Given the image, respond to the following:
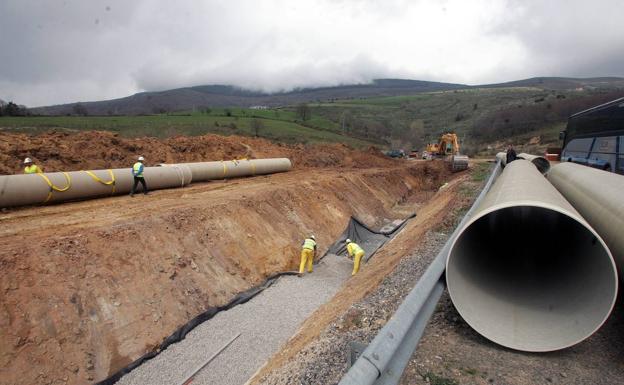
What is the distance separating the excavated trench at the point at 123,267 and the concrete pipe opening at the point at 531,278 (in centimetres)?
706

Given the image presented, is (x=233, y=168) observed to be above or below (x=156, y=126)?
above

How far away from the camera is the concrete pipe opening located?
130 inches

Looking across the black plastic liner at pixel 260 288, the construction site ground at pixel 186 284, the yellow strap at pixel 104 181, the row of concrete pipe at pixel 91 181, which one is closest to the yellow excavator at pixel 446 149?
the black plastic liner at pixel 260 288

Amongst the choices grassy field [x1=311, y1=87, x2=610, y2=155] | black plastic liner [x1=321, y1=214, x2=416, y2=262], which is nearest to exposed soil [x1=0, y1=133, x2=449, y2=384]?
black plastic liner [x1=321, y1=214, x2=416, y2=262]

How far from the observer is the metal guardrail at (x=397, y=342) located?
7.06 ft

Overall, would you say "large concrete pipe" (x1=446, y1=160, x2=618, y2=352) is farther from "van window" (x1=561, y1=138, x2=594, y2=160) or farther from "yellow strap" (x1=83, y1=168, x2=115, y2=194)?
"yellow strap" (x1=83, y1=168, x2=115, y2=194)

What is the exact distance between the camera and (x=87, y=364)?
7090 mm

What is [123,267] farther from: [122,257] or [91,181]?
[91,181]

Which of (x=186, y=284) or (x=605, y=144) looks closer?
(x=186, y=284)

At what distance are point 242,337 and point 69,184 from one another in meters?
8.64

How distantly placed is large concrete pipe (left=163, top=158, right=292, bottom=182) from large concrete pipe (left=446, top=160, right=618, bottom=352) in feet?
50.1

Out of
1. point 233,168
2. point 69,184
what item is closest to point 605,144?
point 233,168

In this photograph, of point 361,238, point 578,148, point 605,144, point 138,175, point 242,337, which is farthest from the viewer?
point 361,238

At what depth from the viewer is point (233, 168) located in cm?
1983
